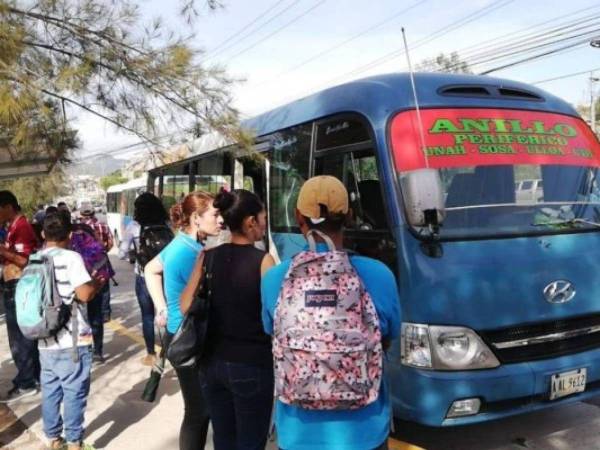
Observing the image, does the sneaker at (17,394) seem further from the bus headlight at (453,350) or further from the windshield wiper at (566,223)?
the windshield wiper at (566,223)

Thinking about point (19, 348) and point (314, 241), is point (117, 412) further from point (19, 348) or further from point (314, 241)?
point (314, 241)

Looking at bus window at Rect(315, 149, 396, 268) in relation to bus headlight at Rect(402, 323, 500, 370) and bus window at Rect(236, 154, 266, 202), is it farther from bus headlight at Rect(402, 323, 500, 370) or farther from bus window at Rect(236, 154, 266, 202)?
bus window at Rect(236, 154, 266, 202)

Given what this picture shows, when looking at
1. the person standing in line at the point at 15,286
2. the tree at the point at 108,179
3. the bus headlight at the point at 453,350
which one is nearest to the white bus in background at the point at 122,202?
the person standing in line at the point at 15,286

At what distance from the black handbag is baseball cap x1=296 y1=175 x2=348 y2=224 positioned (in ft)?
2.14

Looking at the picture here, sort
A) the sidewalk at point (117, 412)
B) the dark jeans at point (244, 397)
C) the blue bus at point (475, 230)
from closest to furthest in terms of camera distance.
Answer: the dark jeans at point (244, 397)
the blue bus at point (475, 230)
the sidewalk at point (117, 412)

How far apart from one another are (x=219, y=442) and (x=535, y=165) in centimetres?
284

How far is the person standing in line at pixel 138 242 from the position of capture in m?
4.95

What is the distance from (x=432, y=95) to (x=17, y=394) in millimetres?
4375

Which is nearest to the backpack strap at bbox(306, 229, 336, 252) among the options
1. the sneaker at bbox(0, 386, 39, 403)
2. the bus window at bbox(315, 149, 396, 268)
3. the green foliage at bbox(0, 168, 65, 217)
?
the bus window at bbox(315, 149, 396, 268)

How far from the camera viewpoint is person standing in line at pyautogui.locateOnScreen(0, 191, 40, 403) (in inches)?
201

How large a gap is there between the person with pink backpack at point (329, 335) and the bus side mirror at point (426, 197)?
1375 mm

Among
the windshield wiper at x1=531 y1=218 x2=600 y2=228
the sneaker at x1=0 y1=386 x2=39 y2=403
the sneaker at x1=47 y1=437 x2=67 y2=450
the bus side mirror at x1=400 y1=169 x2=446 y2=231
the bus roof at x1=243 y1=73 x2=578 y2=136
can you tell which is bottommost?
the sneaker at x1=0 y1=386 x2=39 y2=403

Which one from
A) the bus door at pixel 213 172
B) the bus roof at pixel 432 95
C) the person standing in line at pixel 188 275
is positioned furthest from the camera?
the bus door at pixel 213 172

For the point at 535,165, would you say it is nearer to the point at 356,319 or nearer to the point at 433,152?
the point at 433,152
